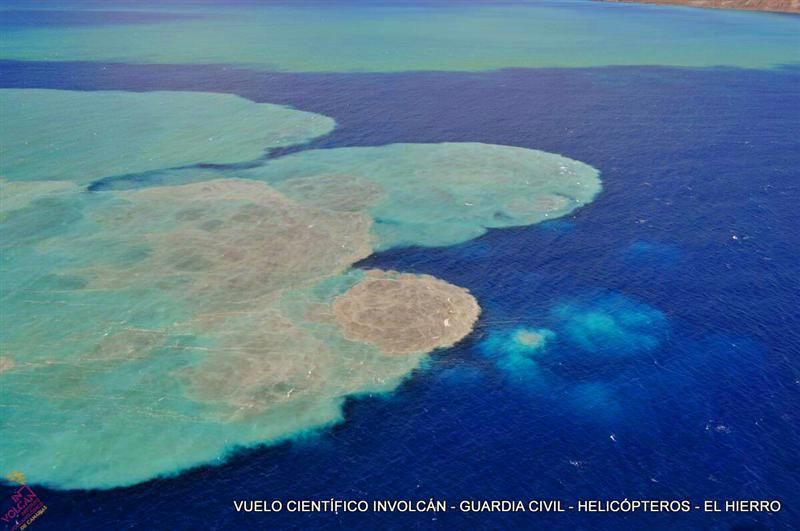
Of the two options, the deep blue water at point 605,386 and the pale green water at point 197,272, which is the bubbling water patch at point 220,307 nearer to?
Answer: the pale green water at point 197,272

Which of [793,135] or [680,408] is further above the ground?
[793,135]

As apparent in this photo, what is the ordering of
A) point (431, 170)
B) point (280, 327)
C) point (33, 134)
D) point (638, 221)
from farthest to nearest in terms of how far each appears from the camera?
point (33, 134) < point (431, 170) < point (638, 221) < point (280, 327)

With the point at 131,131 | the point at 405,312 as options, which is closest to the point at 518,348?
the point at 405,312

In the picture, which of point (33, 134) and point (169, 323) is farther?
point (33, 134)

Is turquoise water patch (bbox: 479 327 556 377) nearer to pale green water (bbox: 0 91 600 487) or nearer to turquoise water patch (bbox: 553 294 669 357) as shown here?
turquoise water patch (bbox: 553 294 669 357)

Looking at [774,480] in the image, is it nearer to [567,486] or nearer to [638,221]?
[567,486]

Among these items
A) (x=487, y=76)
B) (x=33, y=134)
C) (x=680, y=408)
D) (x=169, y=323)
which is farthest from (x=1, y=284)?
(x=487, y=76)

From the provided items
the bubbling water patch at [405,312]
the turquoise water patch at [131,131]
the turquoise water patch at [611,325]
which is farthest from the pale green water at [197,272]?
the turquoise water patch at [611,325]

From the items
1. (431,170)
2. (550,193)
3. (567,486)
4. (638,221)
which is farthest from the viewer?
(431,170)

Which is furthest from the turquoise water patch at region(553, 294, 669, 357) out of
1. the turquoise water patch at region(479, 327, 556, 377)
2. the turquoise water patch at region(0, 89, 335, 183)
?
the turquoise water patch at region(0, 89, 335, 183)
